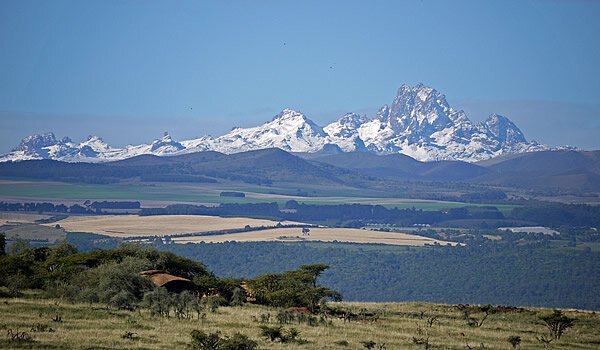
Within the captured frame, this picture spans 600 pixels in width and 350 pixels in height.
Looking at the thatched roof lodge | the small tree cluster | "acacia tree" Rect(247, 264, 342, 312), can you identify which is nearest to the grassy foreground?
the small tree cluster

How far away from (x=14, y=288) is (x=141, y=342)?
24561mm

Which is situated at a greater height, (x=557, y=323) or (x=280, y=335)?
(x=280, y=335)

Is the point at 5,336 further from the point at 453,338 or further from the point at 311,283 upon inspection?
the point at 311,283

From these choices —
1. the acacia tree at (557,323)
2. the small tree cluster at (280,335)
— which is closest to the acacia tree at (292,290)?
the acacia tree at (557,323)

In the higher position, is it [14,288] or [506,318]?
[14,288]

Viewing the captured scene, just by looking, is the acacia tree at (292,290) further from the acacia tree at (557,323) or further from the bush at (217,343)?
the bush at (217,343)

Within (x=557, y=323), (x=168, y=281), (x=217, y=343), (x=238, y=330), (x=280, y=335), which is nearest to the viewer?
(x=217, y=343)

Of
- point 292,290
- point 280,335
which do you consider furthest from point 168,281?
point 280,335

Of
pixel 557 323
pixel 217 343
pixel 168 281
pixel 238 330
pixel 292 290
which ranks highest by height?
pixel 168 281

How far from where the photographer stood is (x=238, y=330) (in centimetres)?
4888

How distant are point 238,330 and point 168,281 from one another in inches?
743

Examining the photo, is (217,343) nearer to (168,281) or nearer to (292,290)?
(168,281)

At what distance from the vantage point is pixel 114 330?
43469 millimetres

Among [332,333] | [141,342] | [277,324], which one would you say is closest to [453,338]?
[332,333]
